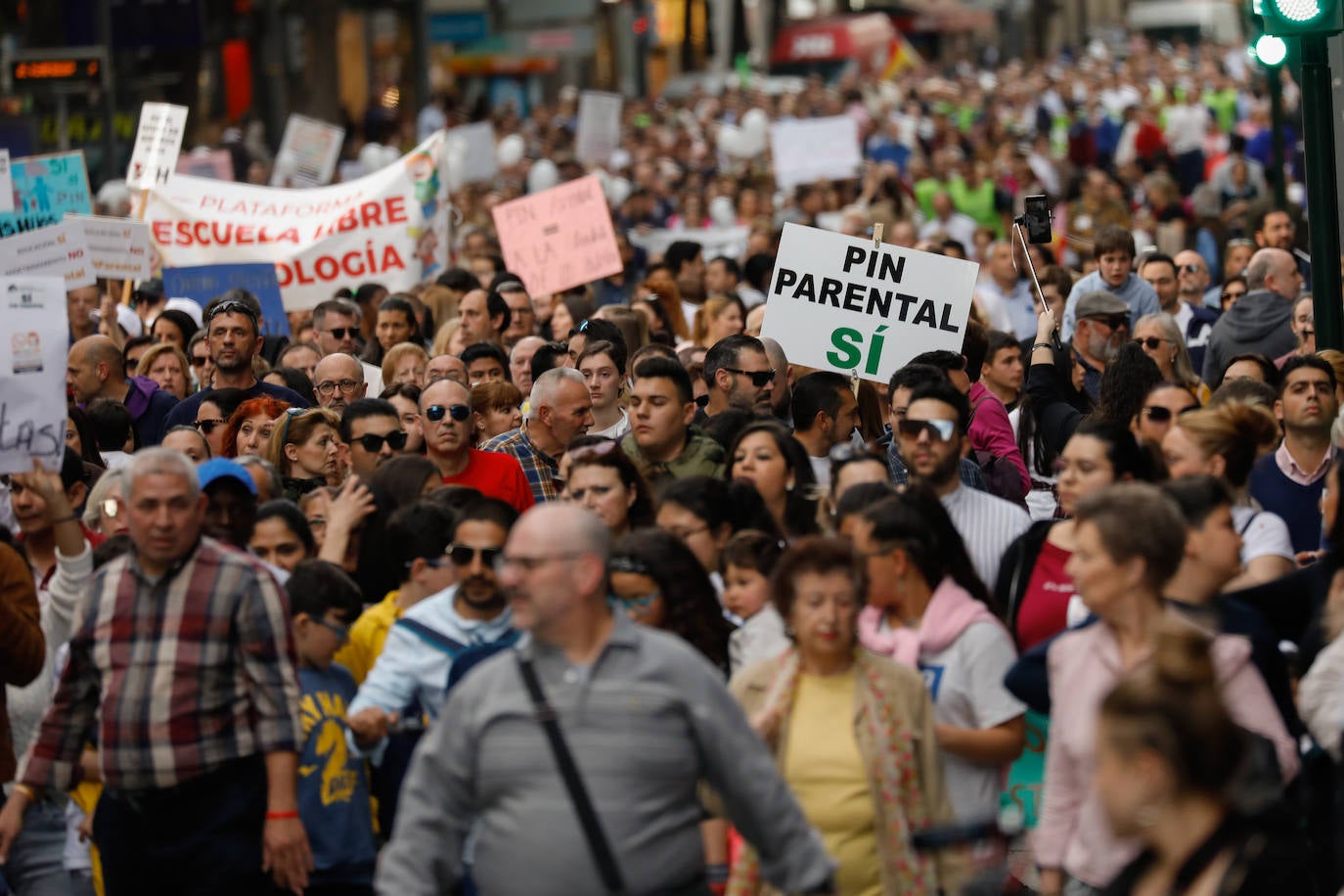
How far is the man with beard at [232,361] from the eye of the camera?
1114 cm

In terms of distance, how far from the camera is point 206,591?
6.64m

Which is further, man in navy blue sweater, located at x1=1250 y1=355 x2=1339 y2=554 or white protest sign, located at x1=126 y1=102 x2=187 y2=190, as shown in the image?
white protest sign, located at x1=126 y1=102 x2=187 y2=190

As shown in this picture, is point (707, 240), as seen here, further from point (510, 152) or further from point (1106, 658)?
point (1106, 658)

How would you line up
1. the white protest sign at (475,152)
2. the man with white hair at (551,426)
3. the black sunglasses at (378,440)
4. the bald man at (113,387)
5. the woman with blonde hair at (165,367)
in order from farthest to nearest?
the white protest sign at (475,152) < the woman with blonde hair at (165,367) < the bald man at (113,387) < the man with white hair at (551,426) < the black sunglasses at (378,440)

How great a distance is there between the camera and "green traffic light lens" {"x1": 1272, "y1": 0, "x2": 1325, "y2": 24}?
1032cm

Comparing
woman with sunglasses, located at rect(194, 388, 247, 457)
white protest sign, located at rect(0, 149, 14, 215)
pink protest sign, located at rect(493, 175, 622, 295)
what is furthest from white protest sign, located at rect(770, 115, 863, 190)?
woman with sunglasses, located at rect(194, 388, 247, 457)

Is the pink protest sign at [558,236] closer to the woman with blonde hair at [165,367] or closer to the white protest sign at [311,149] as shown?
the woman with blonde hair at [165,367]

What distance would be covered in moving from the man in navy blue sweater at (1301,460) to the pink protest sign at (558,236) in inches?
291

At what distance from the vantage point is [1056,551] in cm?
704

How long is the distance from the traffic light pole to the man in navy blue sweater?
1923mm

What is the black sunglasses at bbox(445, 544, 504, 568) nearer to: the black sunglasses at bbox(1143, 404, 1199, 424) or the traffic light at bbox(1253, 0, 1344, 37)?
the black sunglasses at bbox(1143, 404, 1199, 424)

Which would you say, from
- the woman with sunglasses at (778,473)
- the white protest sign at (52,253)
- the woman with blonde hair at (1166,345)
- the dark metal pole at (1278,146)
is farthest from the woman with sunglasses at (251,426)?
the dark metal pole at (1278,146)

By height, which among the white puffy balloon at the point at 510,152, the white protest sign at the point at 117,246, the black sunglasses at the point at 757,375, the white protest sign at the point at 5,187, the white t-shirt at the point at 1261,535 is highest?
the white protest sign at the point at 5,187

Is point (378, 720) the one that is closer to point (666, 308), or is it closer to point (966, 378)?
point (966, 378)
